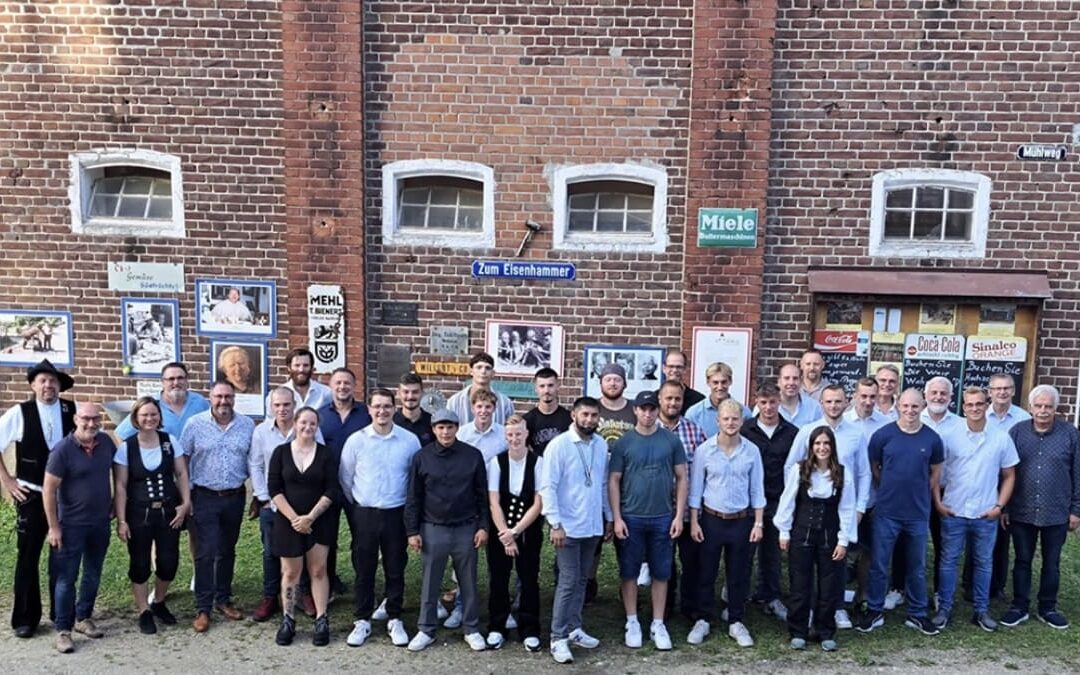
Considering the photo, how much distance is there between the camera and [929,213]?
9.17m

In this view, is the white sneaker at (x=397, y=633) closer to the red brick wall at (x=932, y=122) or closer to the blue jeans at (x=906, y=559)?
the blue jeans at (x=906, y=559)

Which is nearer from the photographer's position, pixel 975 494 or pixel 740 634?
pixel 740 634

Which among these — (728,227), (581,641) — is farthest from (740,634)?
(728,227)

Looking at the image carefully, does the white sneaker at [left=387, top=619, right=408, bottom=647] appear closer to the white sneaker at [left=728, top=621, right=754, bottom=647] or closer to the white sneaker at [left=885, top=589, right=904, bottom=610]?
the white sneaker at [left=728, top=621, right=754, bottom=647]

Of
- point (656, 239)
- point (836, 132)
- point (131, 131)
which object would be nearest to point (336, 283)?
point (131, 131)

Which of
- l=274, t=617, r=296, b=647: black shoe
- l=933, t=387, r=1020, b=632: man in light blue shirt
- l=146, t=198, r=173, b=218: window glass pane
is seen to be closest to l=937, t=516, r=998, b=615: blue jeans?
l=933, t=387, r=1020, b=632: man in light blue shirt

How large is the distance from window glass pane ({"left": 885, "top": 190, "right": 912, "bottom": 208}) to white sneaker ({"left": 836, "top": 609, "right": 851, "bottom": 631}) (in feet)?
13.6

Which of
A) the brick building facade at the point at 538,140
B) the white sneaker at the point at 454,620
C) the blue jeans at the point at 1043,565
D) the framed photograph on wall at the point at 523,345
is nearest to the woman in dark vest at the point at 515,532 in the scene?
the white sneaker at the point at 454,620

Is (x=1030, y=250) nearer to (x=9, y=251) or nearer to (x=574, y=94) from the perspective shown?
(x=574, y=94)

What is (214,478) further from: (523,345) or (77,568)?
(523,345)

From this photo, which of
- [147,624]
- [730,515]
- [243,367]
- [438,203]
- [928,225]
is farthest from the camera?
[243,367]

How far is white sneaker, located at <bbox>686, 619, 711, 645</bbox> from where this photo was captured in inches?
260

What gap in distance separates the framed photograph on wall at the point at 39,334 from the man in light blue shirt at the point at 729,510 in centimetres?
670

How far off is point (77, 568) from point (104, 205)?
14.9ft
